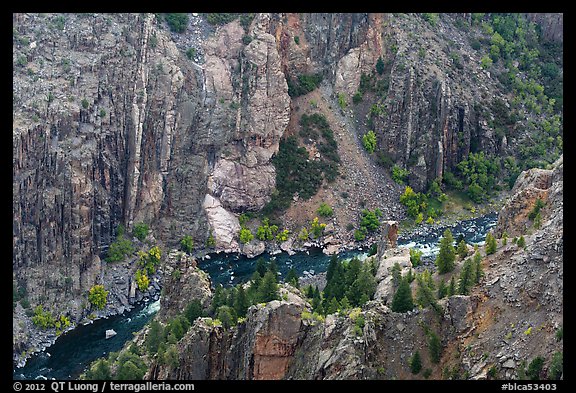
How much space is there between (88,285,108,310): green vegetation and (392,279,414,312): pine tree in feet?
187

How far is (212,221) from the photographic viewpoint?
143125mm

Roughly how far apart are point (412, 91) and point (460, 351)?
89404mm

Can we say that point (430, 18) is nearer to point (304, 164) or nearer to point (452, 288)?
point (304, 164)

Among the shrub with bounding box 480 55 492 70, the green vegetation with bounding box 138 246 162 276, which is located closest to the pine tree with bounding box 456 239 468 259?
the green vegetation with bounding box 138 246 162 276

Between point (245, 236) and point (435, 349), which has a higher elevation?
point (435, 349)

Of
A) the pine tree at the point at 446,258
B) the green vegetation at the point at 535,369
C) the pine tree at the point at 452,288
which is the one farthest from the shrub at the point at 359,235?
the green vegetation at the point at 535,369

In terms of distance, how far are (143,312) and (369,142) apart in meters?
51.0

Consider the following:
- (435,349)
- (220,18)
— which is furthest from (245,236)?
(435,349)

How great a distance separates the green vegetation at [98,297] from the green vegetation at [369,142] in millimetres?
51197

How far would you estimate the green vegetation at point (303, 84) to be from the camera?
6161 inches

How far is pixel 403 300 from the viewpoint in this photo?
76.2 m

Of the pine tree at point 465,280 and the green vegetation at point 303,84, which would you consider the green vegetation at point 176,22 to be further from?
the pine tree at point 465,280

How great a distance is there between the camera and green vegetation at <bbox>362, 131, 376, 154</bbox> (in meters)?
156

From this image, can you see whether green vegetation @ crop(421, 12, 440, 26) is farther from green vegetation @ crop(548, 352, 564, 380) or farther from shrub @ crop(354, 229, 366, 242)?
green vegetation @ crop(548, 352, 564, 380)
